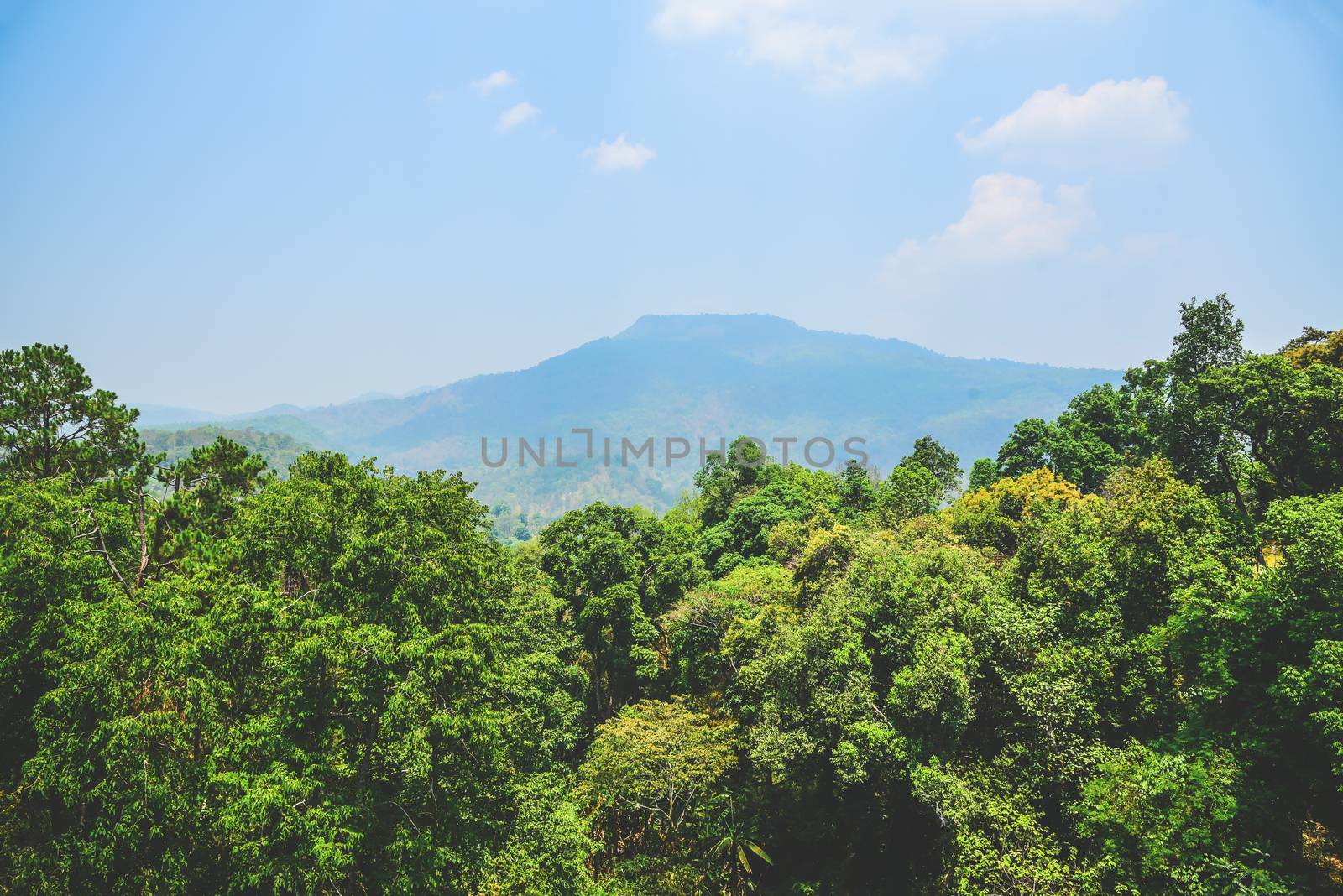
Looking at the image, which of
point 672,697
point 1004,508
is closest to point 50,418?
point 672,697

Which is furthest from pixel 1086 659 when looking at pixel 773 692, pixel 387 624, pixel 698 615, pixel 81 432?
pixel 81 432

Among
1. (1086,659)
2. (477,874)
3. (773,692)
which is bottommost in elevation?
(477,874)

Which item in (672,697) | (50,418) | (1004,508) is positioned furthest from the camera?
(1004,508)

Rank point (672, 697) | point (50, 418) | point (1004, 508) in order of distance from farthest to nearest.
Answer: point (1004, 508) < point (672, 697) < point (50, 418)

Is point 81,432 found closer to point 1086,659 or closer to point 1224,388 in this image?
point 1086,659

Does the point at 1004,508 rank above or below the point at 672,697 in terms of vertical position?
above

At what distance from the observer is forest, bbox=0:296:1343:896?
399 inches

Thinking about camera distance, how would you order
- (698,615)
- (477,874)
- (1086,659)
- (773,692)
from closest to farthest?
(477,874)
(1086,659)
(773,692)
(698,615)

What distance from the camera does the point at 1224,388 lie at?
20.3 meters

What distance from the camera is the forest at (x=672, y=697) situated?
1012 cm

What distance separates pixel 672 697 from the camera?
20.5m

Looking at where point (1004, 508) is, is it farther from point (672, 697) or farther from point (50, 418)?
point (50, 418)

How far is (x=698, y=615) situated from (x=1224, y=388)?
17.2 metres

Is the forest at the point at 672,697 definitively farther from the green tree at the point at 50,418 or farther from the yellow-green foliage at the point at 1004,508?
the yellow-green foliage at the point at 1004,508
